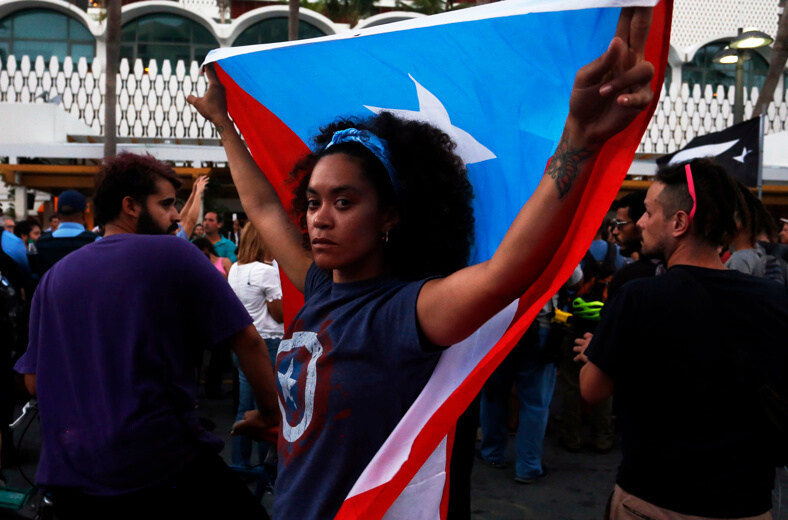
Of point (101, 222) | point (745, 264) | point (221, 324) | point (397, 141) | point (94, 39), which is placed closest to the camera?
point (397, 141)

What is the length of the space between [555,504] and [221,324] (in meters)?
3.27

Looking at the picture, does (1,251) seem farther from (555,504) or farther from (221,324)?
(555,504)

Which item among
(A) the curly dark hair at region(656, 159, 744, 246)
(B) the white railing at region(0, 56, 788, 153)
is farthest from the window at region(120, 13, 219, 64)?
(A) the curly dark hair at region(656, 159, 744, 246)

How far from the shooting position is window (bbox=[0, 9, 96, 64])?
86.1ft

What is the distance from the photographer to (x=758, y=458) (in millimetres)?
2125

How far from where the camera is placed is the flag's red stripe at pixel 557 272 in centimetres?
127

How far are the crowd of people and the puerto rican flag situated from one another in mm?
67

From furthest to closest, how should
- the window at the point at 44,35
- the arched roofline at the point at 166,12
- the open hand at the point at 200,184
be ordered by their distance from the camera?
the window at the point at 44,35
the arched roofline at the point at 166,12
the open hand at the point at 200,184

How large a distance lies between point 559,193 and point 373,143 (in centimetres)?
49

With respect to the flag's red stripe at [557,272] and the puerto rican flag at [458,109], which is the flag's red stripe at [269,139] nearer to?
the puerto rican flag at [458,109]

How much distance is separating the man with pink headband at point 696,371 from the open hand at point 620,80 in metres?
1.17

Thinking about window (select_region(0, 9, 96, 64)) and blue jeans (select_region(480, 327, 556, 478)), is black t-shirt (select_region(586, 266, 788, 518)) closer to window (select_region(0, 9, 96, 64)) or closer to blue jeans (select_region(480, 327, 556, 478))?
blue jeans (select_region(480, 327, 556, 478))

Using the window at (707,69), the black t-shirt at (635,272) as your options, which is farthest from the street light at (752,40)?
the window at (707,69)

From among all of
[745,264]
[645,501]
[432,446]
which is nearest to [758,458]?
[645,501]
